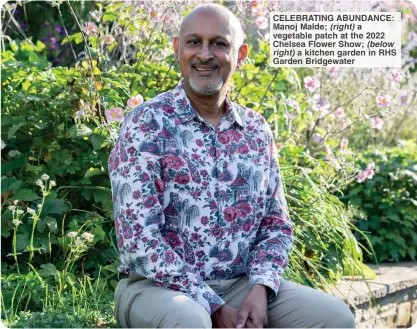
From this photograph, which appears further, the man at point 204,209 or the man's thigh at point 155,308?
the man at point 204,209

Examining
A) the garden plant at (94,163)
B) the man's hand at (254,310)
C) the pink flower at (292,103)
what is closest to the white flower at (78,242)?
the garden plant at (94,163)

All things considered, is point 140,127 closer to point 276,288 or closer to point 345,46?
point 276,288

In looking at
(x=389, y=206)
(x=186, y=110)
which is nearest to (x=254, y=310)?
(x=186, y=110)

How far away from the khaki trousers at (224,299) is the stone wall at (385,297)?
5.02 ft

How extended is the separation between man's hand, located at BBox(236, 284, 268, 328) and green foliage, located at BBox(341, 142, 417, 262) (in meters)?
3.09

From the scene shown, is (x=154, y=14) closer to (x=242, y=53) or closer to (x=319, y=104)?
(x=319, y=104)

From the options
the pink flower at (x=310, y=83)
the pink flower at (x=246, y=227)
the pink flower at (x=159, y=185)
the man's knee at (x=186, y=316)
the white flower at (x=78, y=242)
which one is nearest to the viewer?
the man's knee at (x=186, y=316)

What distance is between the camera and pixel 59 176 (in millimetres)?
4562

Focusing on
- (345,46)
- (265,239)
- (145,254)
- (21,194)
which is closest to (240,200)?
(265,239)

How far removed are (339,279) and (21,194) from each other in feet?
6.62

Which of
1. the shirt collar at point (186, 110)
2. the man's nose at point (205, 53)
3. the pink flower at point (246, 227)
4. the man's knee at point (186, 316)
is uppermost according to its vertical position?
the man's nose at point (205, 53)

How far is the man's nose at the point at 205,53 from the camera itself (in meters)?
3.12

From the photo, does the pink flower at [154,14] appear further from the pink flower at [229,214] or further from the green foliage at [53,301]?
the pink flower at [229,214]

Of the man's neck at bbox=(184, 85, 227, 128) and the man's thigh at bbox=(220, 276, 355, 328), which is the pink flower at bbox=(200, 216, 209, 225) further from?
the man's neck at bbox=(184, 85, 227, 128)
